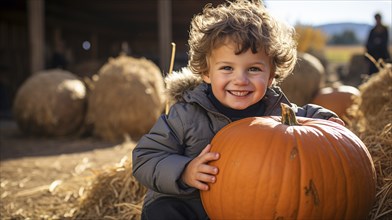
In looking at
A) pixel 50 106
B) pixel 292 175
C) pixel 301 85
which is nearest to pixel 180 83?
pixel 292 175

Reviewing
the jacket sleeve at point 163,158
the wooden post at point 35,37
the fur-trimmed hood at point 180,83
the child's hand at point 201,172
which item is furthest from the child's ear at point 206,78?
the wooden post at point 35,37

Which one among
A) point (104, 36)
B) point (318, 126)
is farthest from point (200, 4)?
point (318, 126)

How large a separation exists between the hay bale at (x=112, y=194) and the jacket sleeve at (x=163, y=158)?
998 millimetres

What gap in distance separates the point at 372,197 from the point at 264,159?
1.89 ft

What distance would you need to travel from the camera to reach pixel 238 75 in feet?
7.59

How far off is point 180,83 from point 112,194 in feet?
4.05

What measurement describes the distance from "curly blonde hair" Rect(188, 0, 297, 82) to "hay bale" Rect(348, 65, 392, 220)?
0.89 meters

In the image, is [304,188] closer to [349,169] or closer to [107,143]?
[349,169]

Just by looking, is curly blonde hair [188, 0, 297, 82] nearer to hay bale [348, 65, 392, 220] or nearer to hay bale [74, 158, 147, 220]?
hay bale [348, 65, 392, 220]

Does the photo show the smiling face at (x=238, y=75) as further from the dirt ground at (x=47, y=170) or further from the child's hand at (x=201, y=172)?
the dirt ground at (x=47, y=170)

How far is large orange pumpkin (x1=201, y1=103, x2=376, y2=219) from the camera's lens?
1.86m

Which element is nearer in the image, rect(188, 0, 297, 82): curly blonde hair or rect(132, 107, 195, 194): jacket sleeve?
rect(132, 107, 195, 194): jacket sleeve

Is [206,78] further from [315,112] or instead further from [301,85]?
[301,85]

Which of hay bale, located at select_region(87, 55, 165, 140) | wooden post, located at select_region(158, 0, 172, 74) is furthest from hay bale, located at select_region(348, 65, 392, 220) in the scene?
wooden post, located at select_region(158, 0, 172, 74)
